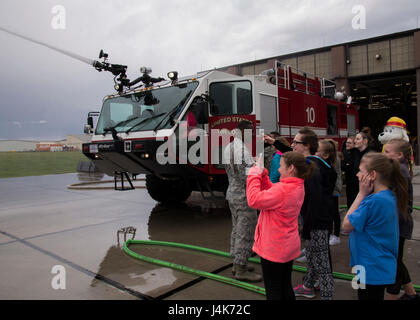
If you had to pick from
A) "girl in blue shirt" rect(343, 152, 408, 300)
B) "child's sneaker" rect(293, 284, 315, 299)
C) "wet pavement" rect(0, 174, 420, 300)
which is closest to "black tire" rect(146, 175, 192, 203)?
"wet pavement" rect(0, 174, 420, 300)

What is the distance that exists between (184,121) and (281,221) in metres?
3.38

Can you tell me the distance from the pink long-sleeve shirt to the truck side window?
141 inches

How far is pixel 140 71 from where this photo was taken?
21.7 feet

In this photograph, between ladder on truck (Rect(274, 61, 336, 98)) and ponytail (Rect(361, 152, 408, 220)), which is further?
ladder on truck (Rect(274, 61, 336, 98))

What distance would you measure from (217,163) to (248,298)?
2911 mm

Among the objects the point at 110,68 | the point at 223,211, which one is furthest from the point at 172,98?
the point at 223,211

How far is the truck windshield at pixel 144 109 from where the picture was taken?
571cm

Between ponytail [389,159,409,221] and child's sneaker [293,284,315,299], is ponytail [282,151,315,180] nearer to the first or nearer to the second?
ponytail [389,159,409,221]

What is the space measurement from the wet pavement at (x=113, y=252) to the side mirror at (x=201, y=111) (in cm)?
193

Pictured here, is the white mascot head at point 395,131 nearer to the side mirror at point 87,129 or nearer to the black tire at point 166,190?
the black tire at point 166,190

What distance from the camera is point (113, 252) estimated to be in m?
4.50

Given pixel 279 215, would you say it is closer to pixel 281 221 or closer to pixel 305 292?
pixel 281 221

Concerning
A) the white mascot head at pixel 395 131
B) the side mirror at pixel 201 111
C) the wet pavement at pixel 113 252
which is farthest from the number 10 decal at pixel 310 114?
the side mirror at pixel 201 111

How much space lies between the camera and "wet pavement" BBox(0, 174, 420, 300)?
325 cm
